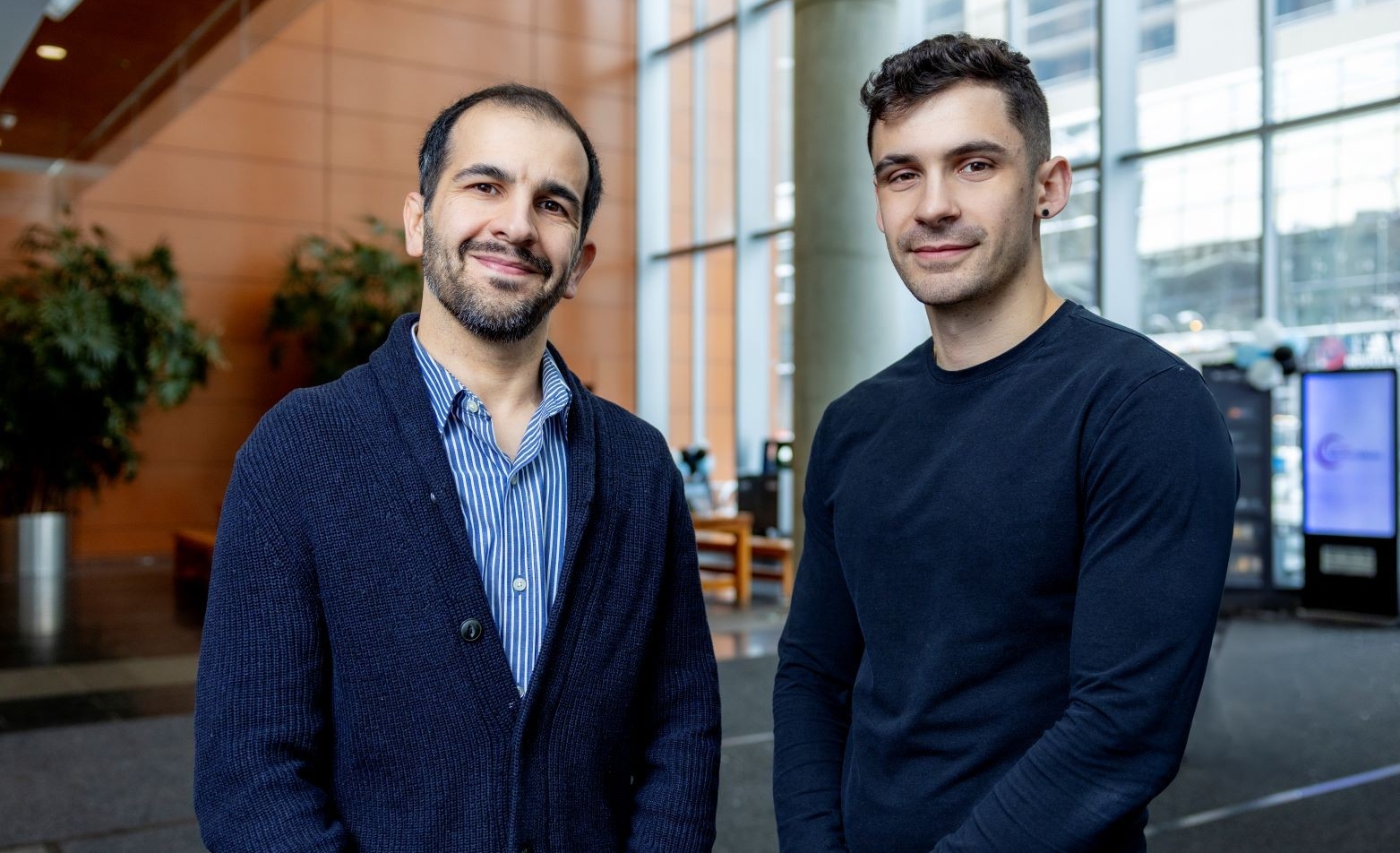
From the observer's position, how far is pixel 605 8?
48.6 ft

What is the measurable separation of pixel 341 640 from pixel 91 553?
38.3 feet

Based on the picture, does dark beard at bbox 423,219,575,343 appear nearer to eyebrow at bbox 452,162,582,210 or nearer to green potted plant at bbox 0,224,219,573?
eyebrow at bbox 452,162,582,210

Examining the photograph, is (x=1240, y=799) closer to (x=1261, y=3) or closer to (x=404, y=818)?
(x=404, y=818)

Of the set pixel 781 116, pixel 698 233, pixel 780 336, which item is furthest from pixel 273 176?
pixel 780 336

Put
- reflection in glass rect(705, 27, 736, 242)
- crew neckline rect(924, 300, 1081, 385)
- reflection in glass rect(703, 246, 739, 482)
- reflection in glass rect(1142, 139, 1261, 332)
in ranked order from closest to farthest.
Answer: crew neckline rect(924, 300, 1081, 385), reflection in glass rect(1142, 139, 1261, 332), reflection in glass rect(705, 27, 736, 242), reflection in glass rect(703, 246, 739, 482)

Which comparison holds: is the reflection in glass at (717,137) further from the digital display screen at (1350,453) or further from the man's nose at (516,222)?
the man's nose at (516,222)

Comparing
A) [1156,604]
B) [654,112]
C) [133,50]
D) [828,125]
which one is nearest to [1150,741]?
[1156,604]

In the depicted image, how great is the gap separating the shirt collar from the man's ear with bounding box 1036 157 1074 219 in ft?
2.09

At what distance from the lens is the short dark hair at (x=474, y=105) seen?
1.49 m

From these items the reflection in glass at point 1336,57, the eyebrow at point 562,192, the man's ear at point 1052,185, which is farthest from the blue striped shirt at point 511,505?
the reflection in glass at point 1336,57

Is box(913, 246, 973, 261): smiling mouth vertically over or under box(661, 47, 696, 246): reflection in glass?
under

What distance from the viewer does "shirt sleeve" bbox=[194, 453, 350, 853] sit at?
Result: 129 cm

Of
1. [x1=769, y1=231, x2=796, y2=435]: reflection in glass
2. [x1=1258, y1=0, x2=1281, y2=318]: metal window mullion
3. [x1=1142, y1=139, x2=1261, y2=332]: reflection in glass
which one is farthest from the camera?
[x1=769, y1=231, x2=796, y2=435]: reflection in glass

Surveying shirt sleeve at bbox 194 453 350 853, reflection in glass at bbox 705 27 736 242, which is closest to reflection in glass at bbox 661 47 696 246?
reflection in glass at bbox 705 27 736 242
